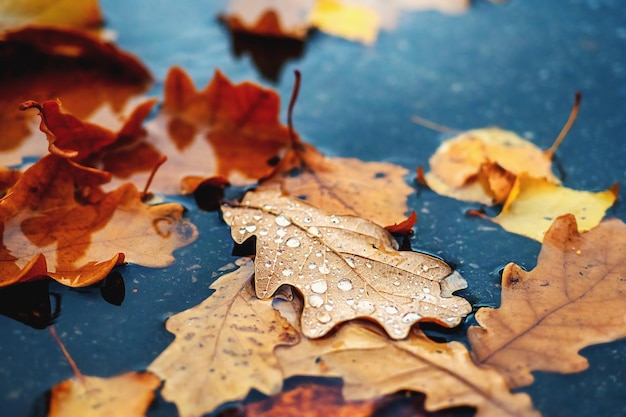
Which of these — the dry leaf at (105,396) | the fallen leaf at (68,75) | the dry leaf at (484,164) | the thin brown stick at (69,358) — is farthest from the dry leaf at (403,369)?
the fallen leaf at (68,75)

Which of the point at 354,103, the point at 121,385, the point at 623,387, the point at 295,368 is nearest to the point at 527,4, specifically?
the point at 354,103

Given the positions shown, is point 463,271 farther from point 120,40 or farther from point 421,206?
point 120,40

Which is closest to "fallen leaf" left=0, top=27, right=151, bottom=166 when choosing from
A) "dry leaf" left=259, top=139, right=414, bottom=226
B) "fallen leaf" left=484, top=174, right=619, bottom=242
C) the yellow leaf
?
"dry leaf" left=259, top=139, right=414, bottom=226

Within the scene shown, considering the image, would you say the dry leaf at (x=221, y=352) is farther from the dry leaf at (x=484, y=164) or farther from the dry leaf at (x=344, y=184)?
the dry leaf at (x=484, y=164)

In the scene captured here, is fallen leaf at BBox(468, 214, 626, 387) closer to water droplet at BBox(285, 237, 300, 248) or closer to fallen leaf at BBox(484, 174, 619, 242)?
fallen leaf at BBox(484, 174, 619, 242)

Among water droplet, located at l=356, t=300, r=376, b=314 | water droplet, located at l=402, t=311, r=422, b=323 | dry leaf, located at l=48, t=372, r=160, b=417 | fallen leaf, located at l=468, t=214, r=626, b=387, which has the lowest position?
dry leaf, located at l=48, t=372, r=160, b=417

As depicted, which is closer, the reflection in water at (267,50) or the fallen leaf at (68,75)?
the fallen leaf at (68,75)
